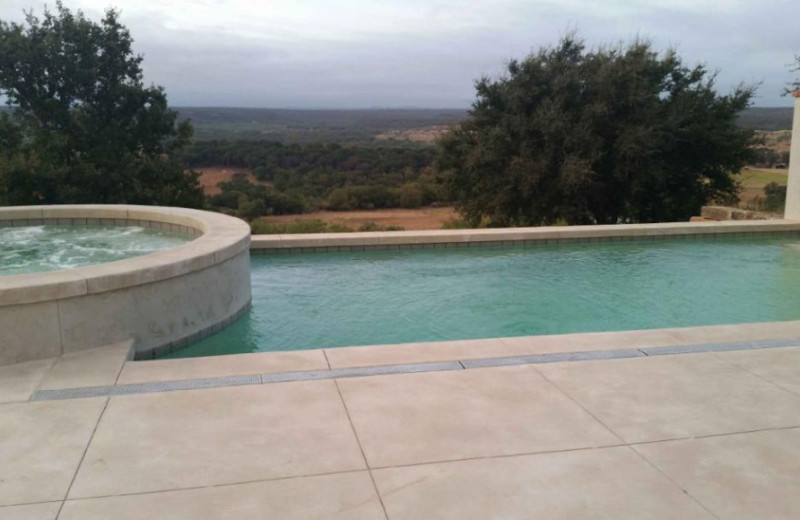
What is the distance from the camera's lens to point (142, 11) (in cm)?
1848

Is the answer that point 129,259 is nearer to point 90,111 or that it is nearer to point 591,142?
point 591,142

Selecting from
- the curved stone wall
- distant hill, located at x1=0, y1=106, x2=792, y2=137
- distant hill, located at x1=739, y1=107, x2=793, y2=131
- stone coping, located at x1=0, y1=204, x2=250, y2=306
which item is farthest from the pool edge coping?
distant hill, located at x1=0, y1=106, x2=792, y2=137

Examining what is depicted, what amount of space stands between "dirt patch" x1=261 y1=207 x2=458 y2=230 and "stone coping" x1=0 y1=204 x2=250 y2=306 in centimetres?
1288

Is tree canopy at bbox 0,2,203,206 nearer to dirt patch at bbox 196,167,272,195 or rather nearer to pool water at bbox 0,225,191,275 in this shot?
pool water at bbox 0,225,191,275

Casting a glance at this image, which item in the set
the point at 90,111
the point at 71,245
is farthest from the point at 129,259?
the point at 90,111

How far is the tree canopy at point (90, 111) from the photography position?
16734 mm

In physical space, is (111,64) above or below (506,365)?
above

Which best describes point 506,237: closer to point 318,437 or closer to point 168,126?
point 318,437

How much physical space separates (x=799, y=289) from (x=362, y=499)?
729 centimetres

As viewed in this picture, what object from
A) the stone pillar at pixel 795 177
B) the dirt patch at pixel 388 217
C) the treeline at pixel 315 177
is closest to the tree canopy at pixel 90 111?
the dirt patch at pixel 388 217

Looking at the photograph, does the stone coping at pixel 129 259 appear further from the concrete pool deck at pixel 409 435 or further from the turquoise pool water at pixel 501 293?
the turquoise pool water at pixel 501 293

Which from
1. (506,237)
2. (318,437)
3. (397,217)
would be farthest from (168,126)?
(318,437)

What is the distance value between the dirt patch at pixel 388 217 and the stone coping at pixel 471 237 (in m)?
11.4

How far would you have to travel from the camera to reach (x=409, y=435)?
361 centimetres
